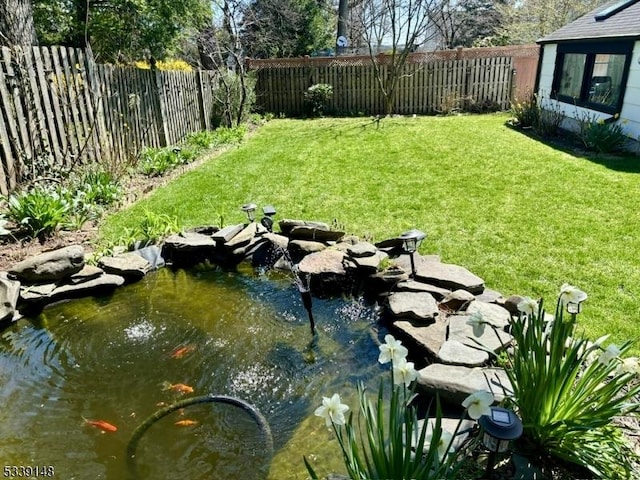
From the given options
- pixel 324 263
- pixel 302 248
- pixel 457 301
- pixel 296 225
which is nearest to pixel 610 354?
pixel 457 301

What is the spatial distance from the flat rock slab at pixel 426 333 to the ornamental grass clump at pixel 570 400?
887 millimetres

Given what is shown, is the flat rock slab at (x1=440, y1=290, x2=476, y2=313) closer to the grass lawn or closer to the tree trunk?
the grass lawn

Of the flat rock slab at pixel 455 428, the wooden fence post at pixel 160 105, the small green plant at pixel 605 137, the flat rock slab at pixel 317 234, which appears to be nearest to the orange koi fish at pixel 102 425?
the flat rock slab at pixel 455 428

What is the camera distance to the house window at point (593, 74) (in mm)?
8064

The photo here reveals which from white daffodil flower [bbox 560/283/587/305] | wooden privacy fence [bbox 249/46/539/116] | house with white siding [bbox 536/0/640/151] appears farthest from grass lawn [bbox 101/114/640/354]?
wooden privacy fence [bbox 249/46/539/116]

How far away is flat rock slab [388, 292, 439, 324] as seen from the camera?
122 inches

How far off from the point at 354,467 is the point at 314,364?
54.7 inches

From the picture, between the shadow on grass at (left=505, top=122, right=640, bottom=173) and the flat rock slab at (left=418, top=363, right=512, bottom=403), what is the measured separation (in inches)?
213

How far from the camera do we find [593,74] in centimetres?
905

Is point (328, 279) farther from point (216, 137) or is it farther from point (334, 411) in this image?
point (216, 137)

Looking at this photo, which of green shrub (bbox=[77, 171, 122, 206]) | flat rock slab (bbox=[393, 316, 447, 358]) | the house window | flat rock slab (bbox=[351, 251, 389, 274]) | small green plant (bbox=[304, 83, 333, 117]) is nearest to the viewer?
flat rock slab (bbox=[393, 316, 447, 358])

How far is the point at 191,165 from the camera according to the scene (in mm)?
7336

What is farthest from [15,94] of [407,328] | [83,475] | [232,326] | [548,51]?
[548,51]

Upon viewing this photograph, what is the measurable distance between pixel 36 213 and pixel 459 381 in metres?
4.12
